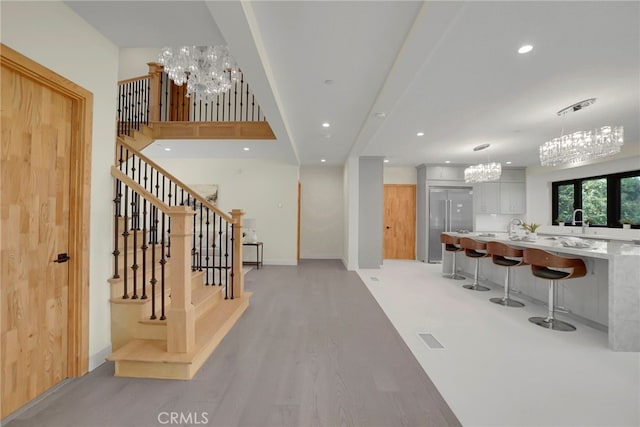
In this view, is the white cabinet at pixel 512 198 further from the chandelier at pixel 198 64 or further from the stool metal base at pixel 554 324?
the chandelier at pixel 198 64

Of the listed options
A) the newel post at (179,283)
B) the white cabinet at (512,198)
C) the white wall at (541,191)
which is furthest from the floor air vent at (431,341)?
the white wall at (541,191)

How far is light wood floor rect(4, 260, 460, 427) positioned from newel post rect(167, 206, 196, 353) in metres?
0.29

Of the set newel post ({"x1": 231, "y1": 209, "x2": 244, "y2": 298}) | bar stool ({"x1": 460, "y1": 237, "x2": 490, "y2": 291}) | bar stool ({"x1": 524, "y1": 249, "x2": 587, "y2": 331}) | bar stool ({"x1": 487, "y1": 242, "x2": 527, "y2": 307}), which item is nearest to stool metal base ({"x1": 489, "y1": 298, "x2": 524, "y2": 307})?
bar stool ({"x1": 487, "y1": 242, "x2": 527, "y2": 307})

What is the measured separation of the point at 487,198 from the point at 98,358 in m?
8.98

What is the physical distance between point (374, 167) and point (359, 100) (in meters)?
3.31

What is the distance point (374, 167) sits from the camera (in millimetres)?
7023

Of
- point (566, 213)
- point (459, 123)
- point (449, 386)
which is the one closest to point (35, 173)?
point (449, 386)

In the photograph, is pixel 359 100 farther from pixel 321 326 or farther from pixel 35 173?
pixel 35 173

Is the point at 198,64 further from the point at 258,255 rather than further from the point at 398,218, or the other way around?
the point at 398,218

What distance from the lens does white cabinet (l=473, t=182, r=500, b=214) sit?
810 centimetres

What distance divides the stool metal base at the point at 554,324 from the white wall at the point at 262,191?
209 inches

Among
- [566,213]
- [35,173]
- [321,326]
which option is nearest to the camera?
[35,173]

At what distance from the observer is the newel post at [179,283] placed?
7.07 feet

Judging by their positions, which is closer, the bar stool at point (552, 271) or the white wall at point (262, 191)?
the bar stool at point (552, 271)
